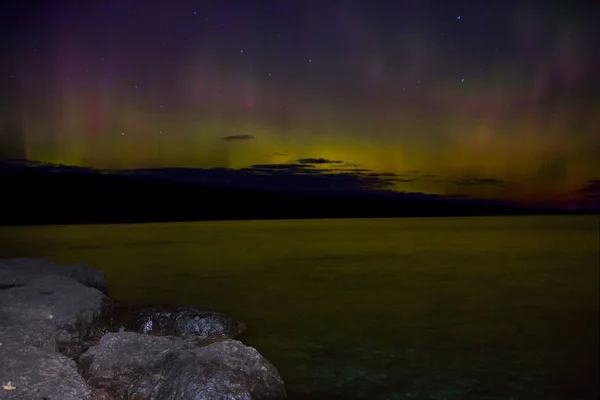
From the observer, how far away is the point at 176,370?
25.2 feet

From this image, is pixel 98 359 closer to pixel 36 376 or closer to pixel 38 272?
pixel 36 376

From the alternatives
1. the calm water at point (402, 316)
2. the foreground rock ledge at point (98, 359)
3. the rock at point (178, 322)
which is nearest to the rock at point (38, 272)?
the foreground rock ledge at point (98, 359)

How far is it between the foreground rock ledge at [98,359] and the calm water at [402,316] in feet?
6.94

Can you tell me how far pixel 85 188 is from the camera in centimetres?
8294

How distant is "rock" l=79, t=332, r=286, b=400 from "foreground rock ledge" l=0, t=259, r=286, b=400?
0.5 inches

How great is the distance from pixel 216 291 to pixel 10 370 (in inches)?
605

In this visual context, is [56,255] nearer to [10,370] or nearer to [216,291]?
[216,291]

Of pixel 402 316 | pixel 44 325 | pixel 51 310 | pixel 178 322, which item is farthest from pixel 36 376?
pixel 402 316

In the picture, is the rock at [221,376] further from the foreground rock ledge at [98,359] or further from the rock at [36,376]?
the rock at [36,376]

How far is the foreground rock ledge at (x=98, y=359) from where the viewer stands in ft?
22.4

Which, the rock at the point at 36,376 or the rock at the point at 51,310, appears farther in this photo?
the rock at the point at 51,310

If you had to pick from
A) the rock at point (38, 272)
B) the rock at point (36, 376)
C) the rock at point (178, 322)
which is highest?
the rock at point (38, 272)

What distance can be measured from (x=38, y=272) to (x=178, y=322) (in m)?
4.27

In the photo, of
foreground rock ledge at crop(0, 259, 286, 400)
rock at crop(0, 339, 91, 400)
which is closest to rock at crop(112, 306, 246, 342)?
foreground rock ledge at crop(0, 259, 286, 400)
